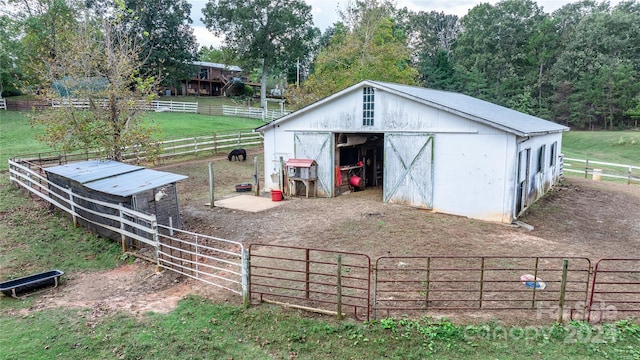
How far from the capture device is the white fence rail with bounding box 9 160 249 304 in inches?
284

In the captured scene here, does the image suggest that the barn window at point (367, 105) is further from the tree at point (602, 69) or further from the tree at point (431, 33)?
the tree at point (431, 33)

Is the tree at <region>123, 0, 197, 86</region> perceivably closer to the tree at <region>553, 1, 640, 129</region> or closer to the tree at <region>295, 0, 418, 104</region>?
the tree at <region>295, 0, 418, 104</region>

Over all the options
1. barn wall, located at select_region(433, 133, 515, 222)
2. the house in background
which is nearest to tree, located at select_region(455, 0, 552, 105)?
the house in background

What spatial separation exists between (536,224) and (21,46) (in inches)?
1577

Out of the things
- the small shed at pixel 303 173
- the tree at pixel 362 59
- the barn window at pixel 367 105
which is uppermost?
the tree at pixel 362 59

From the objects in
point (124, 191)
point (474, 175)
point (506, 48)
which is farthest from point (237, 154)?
point (506, 48)

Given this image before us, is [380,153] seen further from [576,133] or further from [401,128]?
[576,133]

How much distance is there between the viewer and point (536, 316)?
593cm

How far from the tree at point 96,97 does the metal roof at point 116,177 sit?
1.91m

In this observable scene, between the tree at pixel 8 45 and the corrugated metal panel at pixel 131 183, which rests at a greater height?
the tree at pixel 8 45

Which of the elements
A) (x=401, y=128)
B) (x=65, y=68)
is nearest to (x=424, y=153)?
(x=401, y=128)

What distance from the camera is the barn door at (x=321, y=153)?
1491 cm

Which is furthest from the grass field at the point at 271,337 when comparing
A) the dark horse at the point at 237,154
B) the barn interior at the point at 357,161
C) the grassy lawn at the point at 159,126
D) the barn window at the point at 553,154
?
the dark horse at the point at 237,154

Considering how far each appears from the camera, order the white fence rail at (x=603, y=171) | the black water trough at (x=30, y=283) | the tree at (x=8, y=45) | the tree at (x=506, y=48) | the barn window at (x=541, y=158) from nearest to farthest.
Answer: the black water trough at (x=30, y=283)
the barn window at (x=541, y=158)
the white fence rail at (x=603, y=171)
the tree at (x=8, y=45)
the tree at (x=506, y=48)
